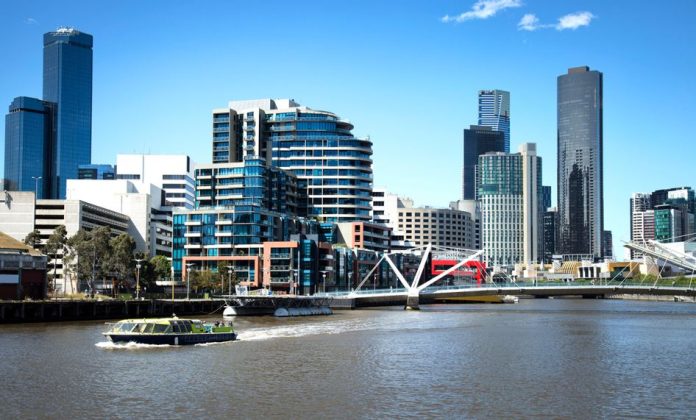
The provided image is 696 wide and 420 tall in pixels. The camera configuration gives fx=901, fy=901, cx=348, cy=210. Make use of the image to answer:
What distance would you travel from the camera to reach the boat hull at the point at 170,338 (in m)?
81.0

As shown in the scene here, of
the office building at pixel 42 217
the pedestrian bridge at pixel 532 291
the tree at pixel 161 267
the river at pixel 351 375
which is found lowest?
the river at pixel 351 375

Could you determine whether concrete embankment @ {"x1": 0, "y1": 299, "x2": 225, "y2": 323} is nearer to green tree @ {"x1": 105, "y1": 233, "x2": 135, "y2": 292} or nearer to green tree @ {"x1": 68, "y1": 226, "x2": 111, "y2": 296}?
green tree @ {"x1": 105, "y1": 233, "x2": 135, "y2": 292}

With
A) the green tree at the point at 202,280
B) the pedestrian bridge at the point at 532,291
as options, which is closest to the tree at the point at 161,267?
the green tree at the point at 202,280

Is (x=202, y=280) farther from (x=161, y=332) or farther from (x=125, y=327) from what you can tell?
(x=125, y=327)

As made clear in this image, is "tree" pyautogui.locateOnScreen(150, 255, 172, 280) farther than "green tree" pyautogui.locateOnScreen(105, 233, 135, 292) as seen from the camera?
Yes

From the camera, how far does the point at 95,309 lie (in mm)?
120062

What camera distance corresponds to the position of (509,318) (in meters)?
138

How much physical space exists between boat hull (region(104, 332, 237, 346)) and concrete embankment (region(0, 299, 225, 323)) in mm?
30952

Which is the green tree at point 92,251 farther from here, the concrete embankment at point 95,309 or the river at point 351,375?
the river at point 351,375

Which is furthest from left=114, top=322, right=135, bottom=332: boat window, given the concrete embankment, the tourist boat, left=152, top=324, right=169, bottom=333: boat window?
the concrete embankment

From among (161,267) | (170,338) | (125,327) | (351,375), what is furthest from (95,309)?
(351,375)

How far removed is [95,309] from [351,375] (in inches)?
2601

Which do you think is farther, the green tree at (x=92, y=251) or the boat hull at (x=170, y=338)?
the green tree at (x=92, y=251)

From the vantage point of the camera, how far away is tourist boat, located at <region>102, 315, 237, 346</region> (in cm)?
8138
